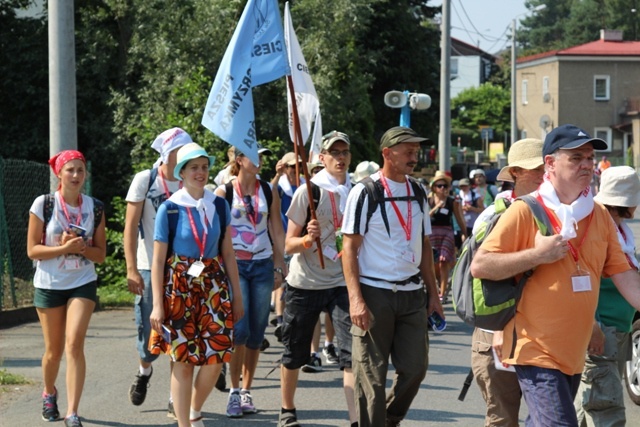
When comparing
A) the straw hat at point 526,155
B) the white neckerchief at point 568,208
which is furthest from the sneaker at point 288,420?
the white neckerchief at point 568,208

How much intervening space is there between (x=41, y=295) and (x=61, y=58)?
504 cm

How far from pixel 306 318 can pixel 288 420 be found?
0.72m

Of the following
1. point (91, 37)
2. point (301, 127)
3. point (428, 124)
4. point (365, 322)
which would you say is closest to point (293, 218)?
point (301, 127)

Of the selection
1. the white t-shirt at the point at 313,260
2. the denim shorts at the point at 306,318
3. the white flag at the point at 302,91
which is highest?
the white flag at the point at 302,91

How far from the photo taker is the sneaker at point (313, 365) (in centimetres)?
1025

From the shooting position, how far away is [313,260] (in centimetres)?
795

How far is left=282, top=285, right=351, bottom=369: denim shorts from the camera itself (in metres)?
7.66

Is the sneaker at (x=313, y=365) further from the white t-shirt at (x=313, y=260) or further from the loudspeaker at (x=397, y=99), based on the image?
the loudspeaker at (x=397, y=99)

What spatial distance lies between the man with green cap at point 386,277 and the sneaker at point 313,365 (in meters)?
3.46

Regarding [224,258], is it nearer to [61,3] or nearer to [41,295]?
[41,295]

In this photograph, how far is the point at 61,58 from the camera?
12.2m

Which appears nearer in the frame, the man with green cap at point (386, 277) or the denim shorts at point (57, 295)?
the man with green cap at point (386, 277)

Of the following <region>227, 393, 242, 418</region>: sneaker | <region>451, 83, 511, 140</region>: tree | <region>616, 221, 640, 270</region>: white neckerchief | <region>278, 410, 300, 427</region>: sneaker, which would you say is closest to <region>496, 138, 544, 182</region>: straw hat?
<region>616, 221, 640, 270</region>: white neckerchief

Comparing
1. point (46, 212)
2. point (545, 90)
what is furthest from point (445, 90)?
point (545, 90)
